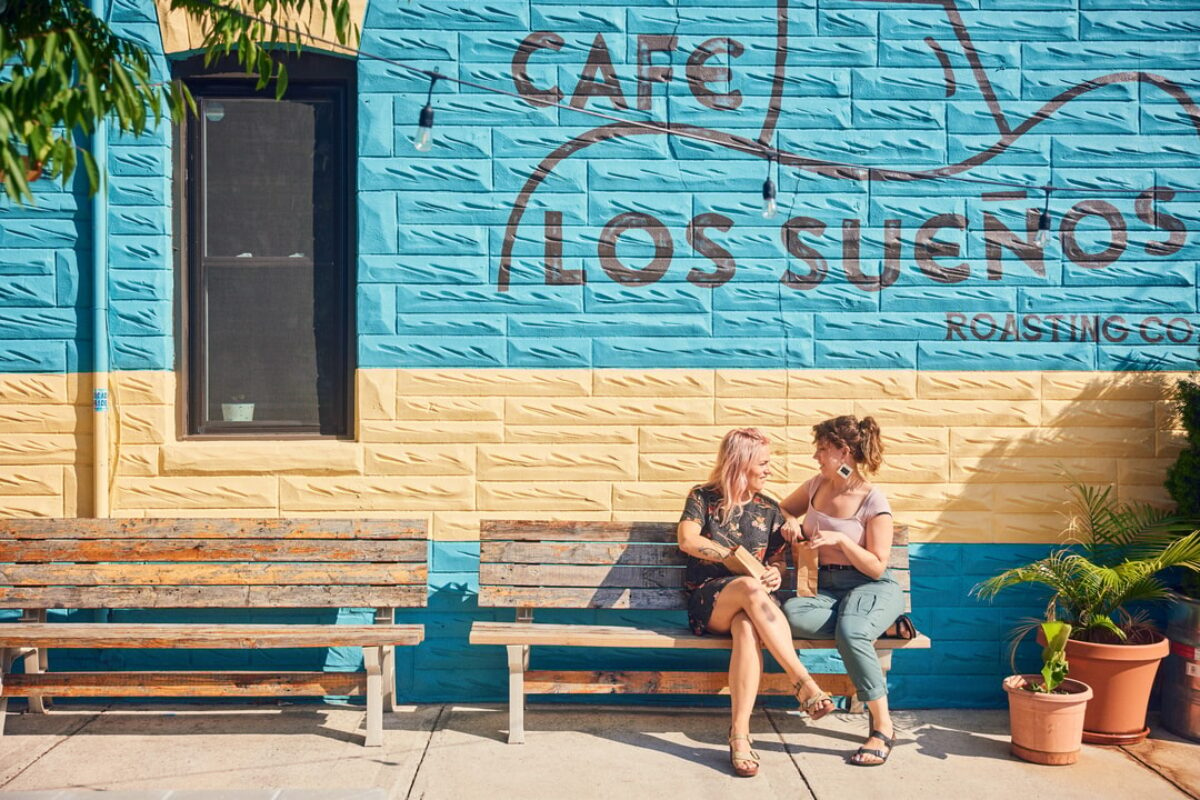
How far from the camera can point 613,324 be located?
18.5ft

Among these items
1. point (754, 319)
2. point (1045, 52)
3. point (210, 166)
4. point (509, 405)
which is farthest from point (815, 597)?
point (210, 166)

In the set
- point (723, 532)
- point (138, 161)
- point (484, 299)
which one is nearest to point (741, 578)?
point (723, 532)

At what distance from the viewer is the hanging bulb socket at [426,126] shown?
5379 mm

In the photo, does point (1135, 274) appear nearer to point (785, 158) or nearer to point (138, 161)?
point (785, 158)

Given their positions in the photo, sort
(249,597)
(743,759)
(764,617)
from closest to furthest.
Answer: (743,759) < (764,617) < (249,597)

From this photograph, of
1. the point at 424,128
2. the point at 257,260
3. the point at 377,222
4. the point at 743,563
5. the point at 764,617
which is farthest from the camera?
the point at 257,260

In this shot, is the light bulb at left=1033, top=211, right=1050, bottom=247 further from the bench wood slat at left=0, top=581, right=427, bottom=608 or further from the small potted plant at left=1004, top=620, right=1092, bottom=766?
the bench wood slat at left=0, top=581, right=427, bottom=608

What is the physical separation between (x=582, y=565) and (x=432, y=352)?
1.33 m

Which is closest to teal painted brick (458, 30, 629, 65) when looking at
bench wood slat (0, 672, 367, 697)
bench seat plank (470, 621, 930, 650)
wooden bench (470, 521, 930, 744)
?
wooden bench (470, 521, 930, 744)

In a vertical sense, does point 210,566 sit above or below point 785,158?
below

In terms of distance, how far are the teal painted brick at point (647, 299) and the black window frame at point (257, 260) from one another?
127 cm

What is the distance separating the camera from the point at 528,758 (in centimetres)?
479

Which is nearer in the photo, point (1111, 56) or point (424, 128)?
point (424, 128)

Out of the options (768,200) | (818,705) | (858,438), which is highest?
(768,200)
